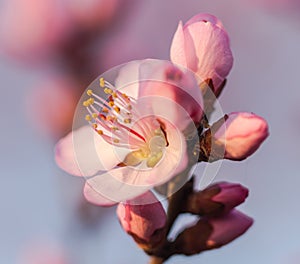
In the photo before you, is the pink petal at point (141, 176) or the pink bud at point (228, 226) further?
the pink bud at point (228, 226)

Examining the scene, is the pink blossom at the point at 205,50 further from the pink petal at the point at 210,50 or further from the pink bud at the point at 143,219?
the pink bud at the point at 143,219

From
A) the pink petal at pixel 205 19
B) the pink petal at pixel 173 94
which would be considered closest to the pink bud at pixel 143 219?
the pink petal at pixel 173 94

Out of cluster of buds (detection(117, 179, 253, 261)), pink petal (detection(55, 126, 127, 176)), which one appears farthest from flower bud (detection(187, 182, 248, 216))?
pink petal (detection(55, 126, 127, 176))

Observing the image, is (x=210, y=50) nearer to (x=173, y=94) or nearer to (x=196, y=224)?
(x=173, y=94)

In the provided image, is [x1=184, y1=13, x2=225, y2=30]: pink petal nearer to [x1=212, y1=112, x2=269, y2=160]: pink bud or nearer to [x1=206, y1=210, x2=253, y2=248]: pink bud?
[x1=212, y1=112, x2=269, y2=160]: pink bud

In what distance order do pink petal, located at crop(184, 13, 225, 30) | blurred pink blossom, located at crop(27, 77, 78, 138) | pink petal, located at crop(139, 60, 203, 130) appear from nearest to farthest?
pink petal, located at crop(139, 60, 203, 130)
pink petal, located at crop(184, 13, 225, 30)
blurred pink blossom, located at crop(27, 77, 78, 138)

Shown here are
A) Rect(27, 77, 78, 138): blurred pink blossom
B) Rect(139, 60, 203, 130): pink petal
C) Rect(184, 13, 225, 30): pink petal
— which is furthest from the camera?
Rect(27, 77, 78, 138): blurred pink blossom

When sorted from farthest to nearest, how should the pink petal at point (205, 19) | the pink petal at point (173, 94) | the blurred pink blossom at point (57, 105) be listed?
the blurred pink blossom at point (57, 105) < the pink petal at point (205, 19) < the pink petal at point (173, 94)

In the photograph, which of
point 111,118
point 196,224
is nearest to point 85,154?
point 111,118
